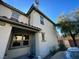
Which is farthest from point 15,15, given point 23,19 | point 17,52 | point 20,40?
point 17,52

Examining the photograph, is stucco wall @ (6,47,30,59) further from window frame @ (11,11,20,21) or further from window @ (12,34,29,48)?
window frame @ (11,11,20,21)

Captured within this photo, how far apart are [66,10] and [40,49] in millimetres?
11843

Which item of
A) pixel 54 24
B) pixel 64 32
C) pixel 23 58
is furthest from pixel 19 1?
pixel 64 32

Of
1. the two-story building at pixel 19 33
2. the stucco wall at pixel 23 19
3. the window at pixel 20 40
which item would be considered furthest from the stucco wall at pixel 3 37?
the stucco wall at pixel 23 19

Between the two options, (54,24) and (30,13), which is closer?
(30,13)

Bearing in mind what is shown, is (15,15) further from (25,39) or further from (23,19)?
(25,39)

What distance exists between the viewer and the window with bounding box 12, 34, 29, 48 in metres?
9.29

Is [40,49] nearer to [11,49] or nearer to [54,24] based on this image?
[11,49]

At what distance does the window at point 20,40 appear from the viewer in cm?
929

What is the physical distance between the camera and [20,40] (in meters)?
10.0

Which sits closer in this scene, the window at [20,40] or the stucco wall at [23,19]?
the window at [20,40]

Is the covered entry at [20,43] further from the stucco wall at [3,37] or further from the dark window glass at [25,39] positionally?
the stucco wall at [3,37]

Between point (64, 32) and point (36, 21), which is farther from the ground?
point (36, 21)

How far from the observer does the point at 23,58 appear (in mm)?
9258
